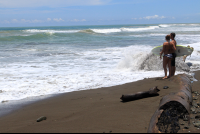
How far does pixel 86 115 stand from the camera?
3.51 m

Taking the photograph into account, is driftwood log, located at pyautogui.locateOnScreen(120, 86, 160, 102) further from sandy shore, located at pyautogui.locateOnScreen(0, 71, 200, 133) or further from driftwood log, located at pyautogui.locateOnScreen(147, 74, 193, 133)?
driftwood log, located at pyautogui.locateOnScreen(147, 74, 193, 133)

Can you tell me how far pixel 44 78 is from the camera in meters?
6.86

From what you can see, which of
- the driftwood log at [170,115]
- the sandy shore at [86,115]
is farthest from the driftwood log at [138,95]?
the driftwood log at [170,115]

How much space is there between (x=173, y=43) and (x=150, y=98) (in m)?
2.86

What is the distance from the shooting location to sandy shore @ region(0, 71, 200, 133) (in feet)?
9.69

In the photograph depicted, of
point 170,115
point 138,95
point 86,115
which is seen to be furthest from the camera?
point 138,95

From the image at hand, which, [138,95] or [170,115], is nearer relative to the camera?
[170,115]

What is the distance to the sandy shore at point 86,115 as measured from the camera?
2953 millimetres

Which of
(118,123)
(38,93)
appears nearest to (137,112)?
(118,123)

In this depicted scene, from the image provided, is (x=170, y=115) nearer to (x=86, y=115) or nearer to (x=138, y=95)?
(x=138, y=95)

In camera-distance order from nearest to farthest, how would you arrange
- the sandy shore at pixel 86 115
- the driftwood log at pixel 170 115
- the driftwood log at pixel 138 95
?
the driftwood log at pixel 170 115 → the sandy shore at pixel 86 115 → the driftwood log at pixel 138 95

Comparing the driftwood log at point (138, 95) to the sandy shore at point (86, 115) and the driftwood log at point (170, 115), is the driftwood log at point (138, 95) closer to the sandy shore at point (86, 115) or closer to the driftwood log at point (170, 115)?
the sandy shore at point (86, 115)

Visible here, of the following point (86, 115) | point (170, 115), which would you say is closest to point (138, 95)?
point (170, 115)

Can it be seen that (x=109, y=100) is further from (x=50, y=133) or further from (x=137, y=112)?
(x=50, y=133)
